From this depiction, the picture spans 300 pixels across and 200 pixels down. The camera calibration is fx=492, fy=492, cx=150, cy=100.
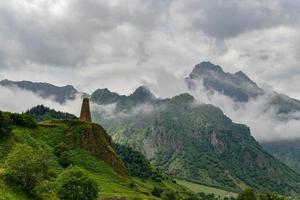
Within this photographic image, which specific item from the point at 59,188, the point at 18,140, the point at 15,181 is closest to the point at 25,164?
the point at 15,181

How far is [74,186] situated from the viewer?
12438cm

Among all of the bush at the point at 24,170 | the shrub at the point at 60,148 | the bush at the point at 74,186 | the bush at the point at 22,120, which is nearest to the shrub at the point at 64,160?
the shrub at the point at 60,148

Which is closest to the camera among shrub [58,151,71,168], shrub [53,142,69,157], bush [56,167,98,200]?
bush [56,167,98,200]

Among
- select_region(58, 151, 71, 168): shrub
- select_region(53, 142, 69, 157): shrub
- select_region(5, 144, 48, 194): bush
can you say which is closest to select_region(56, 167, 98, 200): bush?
select_region(5, 144, 48, 194): bush

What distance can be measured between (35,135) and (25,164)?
303 feet

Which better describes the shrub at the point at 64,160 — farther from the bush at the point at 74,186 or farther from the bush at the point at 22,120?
the bush at the point at 74,186

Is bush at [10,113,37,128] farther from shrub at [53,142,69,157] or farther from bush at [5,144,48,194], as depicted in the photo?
bush at [5,144,48,194]

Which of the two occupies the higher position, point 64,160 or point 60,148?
point 60,148

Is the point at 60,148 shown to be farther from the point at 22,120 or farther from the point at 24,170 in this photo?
the point at 24,170

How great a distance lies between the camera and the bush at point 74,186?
124 metres

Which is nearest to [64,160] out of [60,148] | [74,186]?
[60,148]

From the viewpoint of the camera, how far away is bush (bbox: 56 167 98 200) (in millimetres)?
123625

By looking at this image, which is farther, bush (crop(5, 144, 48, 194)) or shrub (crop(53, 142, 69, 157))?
shrub (crop(53, 142, 69, 157))

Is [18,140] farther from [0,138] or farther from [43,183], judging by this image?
[43,183]
